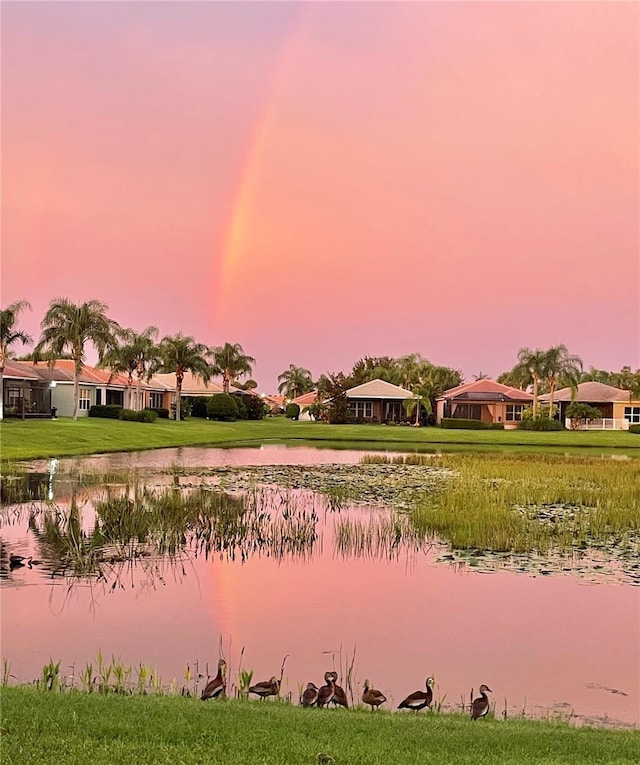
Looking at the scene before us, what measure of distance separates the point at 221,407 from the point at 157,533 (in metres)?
64.3

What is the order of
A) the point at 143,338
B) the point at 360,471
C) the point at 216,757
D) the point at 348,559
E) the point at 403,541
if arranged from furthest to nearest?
the point at 143,338
the point at 360,471
the point at 403,541
the point at 348,559
the point at 216,757

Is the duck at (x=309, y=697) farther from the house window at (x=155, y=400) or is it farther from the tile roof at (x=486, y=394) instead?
the house window at (x=155, y=400)

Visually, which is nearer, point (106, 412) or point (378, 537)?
point (378, 537)

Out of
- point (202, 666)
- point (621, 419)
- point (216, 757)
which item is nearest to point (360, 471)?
point (202, 666)

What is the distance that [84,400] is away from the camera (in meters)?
70.9

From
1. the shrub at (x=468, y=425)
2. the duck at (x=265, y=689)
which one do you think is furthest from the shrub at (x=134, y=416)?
the duck at (x=265, y=689)

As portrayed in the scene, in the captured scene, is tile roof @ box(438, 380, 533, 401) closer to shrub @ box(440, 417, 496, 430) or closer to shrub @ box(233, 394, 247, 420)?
shrub @ box(440, 417, 496, 430)

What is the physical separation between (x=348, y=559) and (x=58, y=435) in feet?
112

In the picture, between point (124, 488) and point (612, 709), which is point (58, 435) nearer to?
point (124, 488)

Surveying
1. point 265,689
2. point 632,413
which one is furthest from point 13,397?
point 265,689

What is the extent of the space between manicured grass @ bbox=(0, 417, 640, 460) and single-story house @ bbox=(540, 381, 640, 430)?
17.8 m

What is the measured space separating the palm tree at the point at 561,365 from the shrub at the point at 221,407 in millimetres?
28323

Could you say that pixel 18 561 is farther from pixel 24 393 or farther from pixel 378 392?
pixel 378 392

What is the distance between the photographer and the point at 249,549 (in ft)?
54.2
